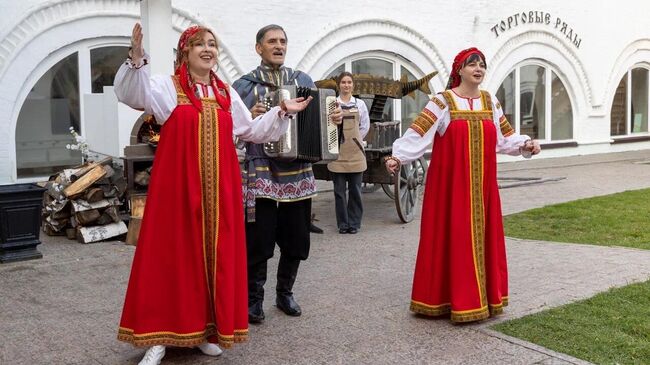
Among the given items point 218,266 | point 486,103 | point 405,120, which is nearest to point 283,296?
point 218,266

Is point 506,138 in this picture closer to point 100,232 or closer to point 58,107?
point 100,232

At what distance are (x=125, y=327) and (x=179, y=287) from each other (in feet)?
1.29

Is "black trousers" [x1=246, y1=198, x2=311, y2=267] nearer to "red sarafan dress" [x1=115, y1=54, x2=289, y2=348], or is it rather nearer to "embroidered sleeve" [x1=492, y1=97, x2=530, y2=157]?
"red sarafan dress" [x1=115, y1=54, x2=289, y2=348]

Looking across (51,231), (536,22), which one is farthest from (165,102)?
(536,22)

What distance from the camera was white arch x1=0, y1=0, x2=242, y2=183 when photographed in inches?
387

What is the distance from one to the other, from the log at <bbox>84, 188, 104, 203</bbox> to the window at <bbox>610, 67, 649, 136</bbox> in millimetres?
15161

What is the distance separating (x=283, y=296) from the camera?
550cm

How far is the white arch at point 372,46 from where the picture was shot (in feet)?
42.9

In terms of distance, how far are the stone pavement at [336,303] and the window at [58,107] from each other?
2.25m

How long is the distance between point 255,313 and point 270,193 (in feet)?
2.77

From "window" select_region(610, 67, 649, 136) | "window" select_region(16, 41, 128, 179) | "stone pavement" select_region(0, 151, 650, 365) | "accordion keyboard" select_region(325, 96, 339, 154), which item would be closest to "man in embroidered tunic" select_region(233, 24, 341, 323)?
"accordion keyboard" select_region(325, 96, 339, 154)

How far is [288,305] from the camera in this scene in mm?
5457

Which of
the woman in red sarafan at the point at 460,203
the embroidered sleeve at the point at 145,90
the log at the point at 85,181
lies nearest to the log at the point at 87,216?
the log at the point at 85,181

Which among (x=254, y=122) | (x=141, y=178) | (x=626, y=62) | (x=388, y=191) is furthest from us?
(x=626, y=62)
